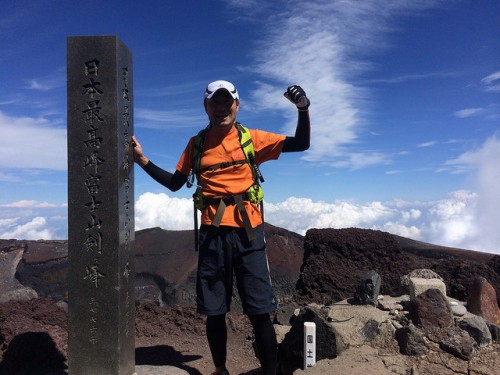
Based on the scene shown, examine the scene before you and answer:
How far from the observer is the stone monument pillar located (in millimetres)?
4719

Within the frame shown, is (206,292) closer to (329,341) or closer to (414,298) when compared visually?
(329,341)

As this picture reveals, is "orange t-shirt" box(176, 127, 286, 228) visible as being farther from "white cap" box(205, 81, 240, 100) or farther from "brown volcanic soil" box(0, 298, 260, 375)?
"brown volcanic soil" box(0, 298, 260, 375)

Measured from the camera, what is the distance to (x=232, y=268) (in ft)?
15.4

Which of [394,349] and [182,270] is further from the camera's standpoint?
[182,270]

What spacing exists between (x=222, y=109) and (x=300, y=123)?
0.91 meters

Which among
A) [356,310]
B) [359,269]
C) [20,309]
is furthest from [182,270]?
[356,310]

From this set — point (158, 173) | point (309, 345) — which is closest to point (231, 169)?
point (158, 173)

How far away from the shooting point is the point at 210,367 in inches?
245

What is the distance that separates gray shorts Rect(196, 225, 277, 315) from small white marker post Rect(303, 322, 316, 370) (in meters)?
0.90

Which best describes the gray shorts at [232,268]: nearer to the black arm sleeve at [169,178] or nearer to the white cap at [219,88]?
the black arm sleeve at [169,178]

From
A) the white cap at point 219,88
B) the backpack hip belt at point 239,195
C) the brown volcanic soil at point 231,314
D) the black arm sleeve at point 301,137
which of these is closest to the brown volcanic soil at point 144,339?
the brown volcanic soil at point 231,314

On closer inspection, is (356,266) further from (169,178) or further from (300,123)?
(169,178)

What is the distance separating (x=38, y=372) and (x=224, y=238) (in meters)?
4.13

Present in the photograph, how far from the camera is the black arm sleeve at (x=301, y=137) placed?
462cm
